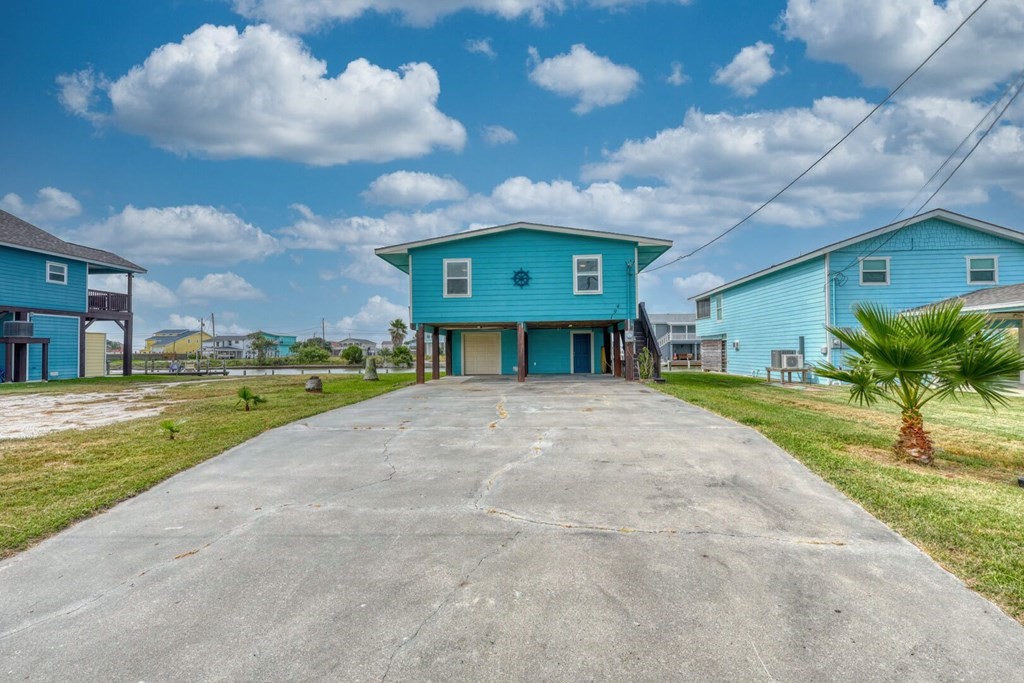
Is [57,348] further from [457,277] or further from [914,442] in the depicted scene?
[914,442]

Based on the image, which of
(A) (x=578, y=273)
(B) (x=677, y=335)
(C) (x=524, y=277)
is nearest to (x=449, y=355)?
(C) (x=524, y=277)

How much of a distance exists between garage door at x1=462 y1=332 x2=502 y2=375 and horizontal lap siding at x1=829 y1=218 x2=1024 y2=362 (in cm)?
1320

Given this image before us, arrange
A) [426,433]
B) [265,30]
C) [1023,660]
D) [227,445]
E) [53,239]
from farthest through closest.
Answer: [53,239] < [265,30] < [426,433] < [227,445] < [1023,660]

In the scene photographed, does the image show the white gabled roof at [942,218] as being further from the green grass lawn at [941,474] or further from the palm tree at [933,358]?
the palm tree at [933,358]

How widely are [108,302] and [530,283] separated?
2410cm

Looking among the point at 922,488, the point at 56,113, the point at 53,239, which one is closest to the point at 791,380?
the point at 922,488

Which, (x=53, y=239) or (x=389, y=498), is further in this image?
(x=53, y=239)

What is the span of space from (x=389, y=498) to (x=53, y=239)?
30.8 meters

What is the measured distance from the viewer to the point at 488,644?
2.39 m

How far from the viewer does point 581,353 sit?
72.7ft

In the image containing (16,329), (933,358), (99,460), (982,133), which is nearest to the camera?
(933,358)

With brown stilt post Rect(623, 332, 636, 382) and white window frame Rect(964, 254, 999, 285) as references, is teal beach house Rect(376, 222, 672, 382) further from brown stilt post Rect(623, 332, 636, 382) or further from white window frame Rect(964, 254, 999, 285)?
white window frame Rect(964, 254, 999, 285)

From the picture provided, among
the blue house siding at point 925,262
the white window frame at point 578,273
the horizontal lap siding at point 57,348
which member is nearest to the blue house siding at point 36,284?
the horizontal lap siding at point 57,348

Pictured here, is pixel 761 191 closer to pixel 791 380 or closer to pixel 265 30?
pixel 791 380
